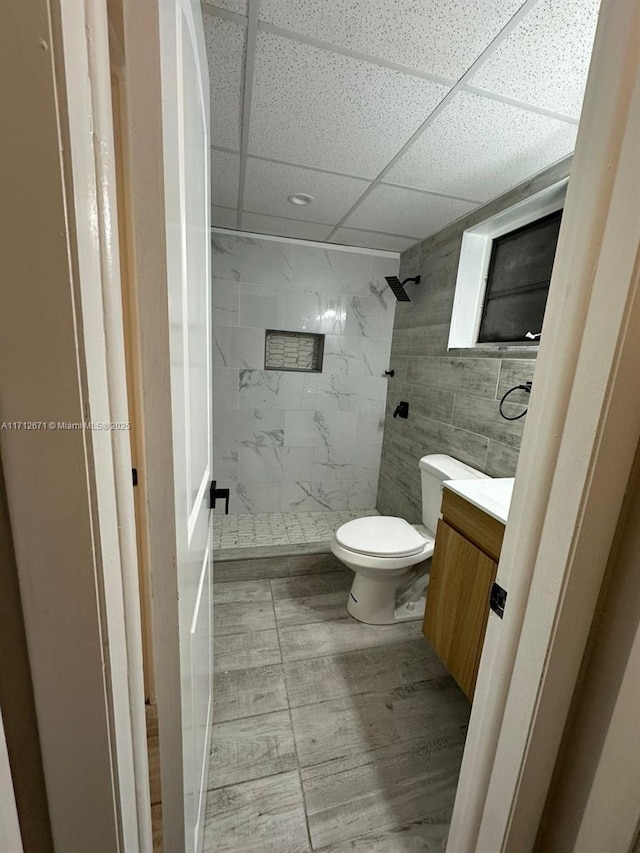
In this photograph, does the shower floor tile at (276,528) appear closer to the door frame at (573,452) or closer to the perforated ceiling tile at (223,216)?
the door frame at (573,452)

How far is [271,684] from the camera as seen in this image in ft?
4.56

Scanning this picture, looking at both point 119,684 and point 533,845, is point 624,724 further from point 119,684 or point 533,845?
point 119,684

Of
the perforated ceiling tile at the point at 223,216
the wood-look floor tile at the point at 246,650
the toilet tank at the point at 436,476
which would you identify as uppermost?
the perforated ceiling tile at the point at 223,216

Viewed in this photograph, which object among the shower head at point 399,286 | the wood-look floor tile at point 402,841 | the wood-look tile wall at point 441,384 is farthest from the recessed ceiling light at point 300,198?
the wood-look floor tile at point 402,841

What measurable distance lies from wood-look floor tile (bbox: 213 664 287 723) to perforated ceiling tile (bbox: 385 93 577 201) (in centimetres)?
219

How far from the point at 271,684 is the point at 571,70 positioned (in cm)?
225

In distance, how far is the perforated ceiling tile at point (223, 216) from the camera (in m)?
1.91

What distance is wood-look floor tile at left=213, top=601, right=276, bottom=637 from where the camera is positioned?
1.65 metres

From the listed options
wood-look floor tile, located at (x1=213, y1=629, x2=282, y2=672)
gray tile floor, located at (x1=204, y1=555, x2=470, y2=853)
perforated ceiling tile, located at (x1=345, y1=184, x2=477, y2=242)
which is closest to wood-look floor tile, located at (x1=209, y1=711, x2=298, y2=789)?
gray tile floor, located at (x1=204, y1=555, x2=470, y2=853)

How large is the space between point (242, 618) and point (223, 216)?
227 cm

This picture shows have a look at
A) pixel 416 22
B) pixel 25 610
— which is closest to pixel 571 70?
pixel 416 22

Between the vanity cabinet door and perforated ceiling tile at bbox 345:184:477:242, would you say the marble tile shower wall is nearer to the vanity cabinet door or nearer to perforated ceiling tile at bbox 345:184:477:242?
perforated ceiling tile at bbox 345:184:477:242

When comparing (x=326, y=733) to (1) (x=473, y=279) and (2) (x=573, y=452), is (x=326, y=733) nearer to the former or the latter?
(2) (x=573, y=452)

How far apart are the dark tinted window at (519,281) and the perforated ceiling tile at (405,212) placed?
1.02 feet
